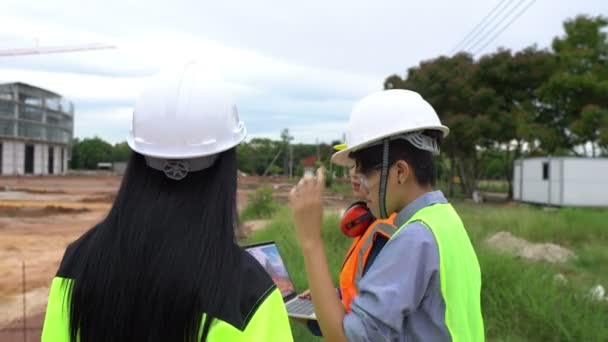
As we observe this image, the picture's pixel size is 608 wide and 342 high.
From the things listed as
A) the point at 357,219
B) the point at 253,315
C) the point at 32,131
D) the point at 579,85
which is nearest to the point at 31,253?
the point at 357,219

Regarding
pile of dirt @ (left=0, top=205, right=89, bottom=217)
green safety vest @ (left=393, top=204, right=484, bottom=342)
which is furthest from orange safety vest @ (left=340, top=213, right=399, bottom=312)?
pile of dirt @ (left=0, top=205, right=89, bottom=217)

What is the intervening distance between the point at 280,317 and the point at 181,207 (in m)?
0.32

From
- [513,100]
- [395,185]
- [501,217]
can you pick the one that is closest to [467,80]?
[513,100]

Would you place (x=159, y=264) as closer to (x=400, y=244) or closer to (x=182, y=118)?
(x=182, y=118)

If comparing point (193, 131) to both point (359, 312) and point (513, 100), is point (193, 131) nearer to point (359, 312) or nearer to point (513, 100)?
point (359, 312)

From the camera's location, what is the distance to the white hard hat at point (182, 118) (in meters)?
1.19

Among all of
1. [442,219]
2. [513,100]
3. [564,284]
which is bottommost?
[564,284]

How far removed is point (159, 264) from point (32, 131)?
80034 millimetres

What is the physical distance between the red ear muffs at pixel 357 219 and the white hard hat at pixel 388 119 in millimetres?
420

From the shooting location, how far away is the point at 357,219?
2078mm

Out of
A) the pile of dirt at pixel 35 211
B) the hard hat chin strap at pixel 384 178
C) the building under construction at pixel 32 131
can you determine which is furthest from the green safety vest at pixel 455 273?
the building under construction at pixel 32 131

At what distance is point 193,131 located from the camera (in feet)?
3.90

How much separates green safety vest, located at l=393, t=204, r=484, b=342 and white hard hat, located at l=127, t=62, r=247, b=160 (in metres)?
0.59

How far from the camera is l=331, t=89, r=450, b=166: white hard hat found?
1626 millimetres
